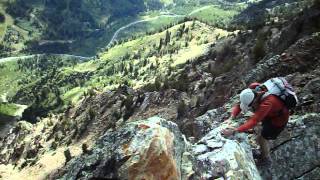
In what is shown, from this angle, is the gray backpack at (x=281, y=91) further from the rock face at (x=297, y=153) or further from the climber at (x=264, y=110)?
the rock face at (x=297, y=153)

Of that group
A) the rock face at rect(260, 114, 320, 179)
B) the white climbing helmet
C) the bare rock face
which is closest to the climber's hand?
the bare rock face

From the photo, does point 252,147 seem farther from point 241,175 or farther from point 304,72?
point 304,72

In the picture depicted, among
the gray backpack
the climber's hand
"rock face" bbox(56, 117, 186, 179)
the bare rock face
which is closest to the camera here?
the gray backpack

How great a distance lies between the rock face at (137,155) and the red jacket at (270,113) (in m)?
2.93

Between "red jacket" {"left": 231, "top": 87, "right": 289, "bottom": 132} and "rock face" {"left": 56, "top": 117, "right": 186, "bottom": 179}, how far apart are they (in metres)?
2.93

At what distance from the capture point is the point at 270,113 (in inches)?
660

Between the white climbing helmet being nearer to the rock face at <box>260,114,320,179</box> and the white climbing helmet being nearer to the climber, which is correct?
the climber

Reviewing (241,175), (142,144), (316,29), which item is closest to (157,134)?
(142,144)

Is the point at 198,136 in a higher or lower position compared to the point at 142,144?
lower

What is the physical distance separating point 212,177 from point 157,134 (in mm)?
2507

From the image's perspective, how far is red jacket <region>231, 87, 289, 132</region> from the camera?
16.1 meters

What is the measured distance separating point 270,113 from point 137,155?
16.0 feet

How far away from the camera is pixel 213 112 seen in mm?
30125

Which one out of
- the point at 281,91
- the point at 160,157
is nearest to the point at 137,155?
the point at 160,157
